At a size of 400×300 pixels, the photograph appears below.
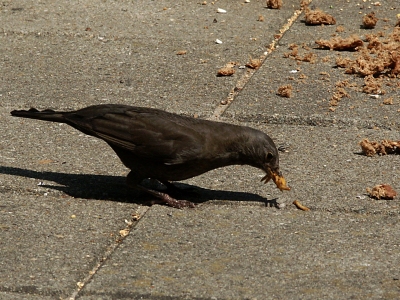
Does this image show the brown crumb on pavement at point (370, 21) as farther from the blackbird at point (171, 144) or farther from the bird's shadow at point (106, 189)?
the bird's shadow at point (106, 189)

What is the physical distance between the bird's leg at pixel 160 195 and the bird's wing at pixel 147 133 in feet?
0.66

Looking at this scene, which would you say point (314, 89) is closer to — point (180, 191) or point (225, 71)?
point (225, 71)

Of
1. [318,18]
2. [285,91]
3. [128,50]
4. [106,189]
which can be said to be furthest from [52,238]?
[318,18]

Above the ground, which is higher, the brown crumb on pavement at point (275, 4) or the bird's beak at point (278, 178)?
the bird's beak at point (278, 178)

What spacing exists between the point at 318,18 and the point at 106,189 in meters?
3.74

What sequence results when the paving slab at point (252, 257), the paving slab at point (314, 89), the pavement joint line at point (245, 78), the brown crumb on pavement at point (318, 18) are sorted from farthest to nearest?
the brown crumb on pavement at point (318, 18) → the pavement joint line at point (245, 78) → the paving slab at point (314, 89) → the paving slab at point (252, 257)

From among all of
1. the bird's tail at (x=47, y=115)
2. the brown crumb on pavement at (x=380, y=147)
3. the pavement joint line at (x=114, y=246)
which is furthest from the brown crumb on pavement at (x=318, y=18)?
the pavement joint line at (x=114, y=246)

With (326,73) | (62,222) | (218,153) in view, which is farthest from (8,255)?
(326,73)

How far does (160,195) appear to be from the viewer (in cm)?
550

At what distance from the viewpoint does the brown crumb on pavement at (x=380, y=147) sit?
6089mm

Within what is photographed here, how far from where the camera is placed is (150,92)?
717 cm

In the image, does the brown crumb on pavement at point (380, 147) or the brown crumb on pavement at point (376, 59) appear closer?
the brown crumb on pavement at point (380, 147)

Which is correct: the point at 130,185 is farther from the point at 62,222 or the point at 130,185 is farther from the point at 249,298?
the point at 249,298

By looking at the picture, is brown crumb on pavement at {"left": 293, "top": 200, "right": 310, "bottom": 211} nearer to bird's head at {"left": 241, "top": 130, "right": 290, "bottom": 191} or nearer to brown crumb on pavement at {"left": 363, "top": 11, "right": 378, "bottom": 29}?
bird's head at {"left": 241, "top": 130, "right": 290, "bottom": 191}
